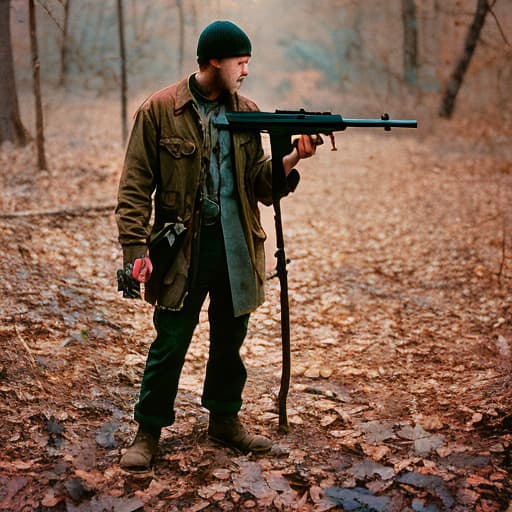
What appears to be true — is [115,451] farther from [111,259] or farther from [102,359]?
[111,259]

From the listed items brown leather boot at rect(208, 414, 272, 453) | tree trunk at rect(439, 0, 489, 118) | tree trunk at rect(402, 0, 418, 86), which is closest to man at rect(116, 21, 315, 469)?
brown leather boot at rect(208, 414, 272, 453)

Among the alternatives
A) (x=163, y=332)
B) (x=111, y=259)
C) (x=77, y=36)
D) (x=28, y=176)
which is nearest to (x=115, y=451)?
(x=163, y=332)

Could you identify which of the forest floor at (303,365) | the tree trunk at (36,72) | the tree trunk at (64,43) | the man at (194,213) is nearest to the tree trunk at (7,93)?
the forest floor at (303,365)

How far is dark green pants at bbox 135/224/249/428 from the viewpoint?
3.41 m

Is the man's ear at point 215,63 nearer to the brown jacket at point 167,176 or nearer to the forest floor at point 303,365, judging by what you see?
the brown jacket at point 167,176

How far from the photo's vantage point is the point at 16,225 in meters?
6.81

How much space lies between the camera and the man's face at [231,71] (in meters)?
3.20

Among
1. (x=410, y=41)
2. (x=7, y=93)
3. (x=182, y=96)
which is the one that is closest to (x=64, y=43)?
(x=7, y=93)

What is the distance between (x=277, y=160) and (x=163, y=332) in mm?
1139

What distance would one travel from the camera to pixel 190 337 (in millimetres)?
3488

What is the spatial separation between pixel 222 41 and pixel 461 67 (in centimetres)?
1319

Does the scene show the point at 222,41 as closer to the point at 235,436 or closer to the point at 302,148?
the point at 302,148

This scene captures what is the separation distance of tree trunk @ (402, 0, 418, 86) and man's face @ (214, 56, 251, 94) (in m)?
15.3

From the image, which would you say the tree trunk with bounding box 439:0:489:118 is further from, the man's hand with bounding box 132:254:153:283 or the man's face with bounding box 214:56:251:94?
the man's hand with bounding box 132:254:153:283
